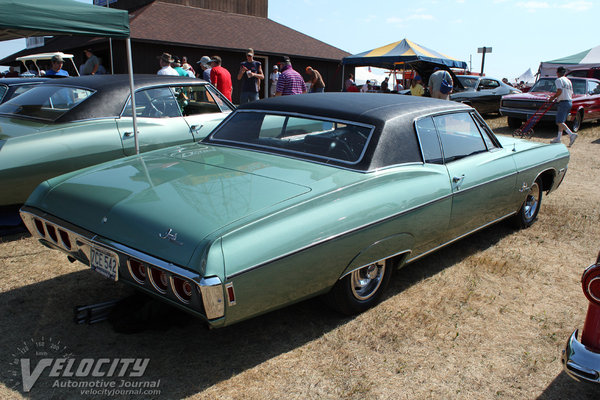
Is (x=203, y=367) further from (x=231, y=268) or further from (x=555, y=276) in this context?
(x=555, y=276)

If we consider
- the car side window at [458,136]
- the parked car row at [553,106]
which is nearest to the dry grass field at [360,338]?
the car side window at [458,136]

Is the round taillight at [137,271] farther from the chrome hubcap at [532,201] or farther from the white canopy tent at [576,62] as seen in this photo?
the white canopy tent at [576,62]

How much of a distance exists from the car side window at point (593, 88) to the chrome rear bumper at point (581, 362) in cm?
1217

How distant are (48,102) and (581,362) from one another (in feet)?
16.5

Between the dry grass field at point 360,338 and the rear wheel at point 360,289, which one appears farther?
the rear wheel at point 360,289

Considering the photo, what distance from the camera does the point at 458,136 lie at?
3855 mm

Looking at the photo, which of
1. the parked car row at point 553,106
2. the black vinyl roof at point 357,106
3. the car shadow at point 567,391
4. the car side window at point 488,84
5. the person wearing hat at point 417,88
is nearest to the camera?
the car shadow at point 567,391

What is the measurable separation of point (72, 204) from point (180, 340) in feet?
3.20

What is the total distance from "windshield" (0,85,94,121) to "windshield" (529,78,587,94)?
1164 cm

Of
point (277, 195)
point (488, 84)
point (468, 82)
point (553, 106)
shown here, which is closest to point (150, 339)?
point (277, 195)

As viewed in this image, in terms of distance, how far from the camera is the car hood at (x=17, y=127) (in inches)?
169

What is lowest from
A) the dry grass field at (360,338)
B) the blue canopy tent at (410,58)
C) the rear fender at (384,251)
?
the dry grass field at (360,338)

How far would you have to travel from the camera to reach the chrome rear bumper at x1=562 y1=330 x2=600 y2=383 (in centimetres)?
192

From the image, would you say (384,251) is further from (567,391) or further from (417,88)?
(417,88)
